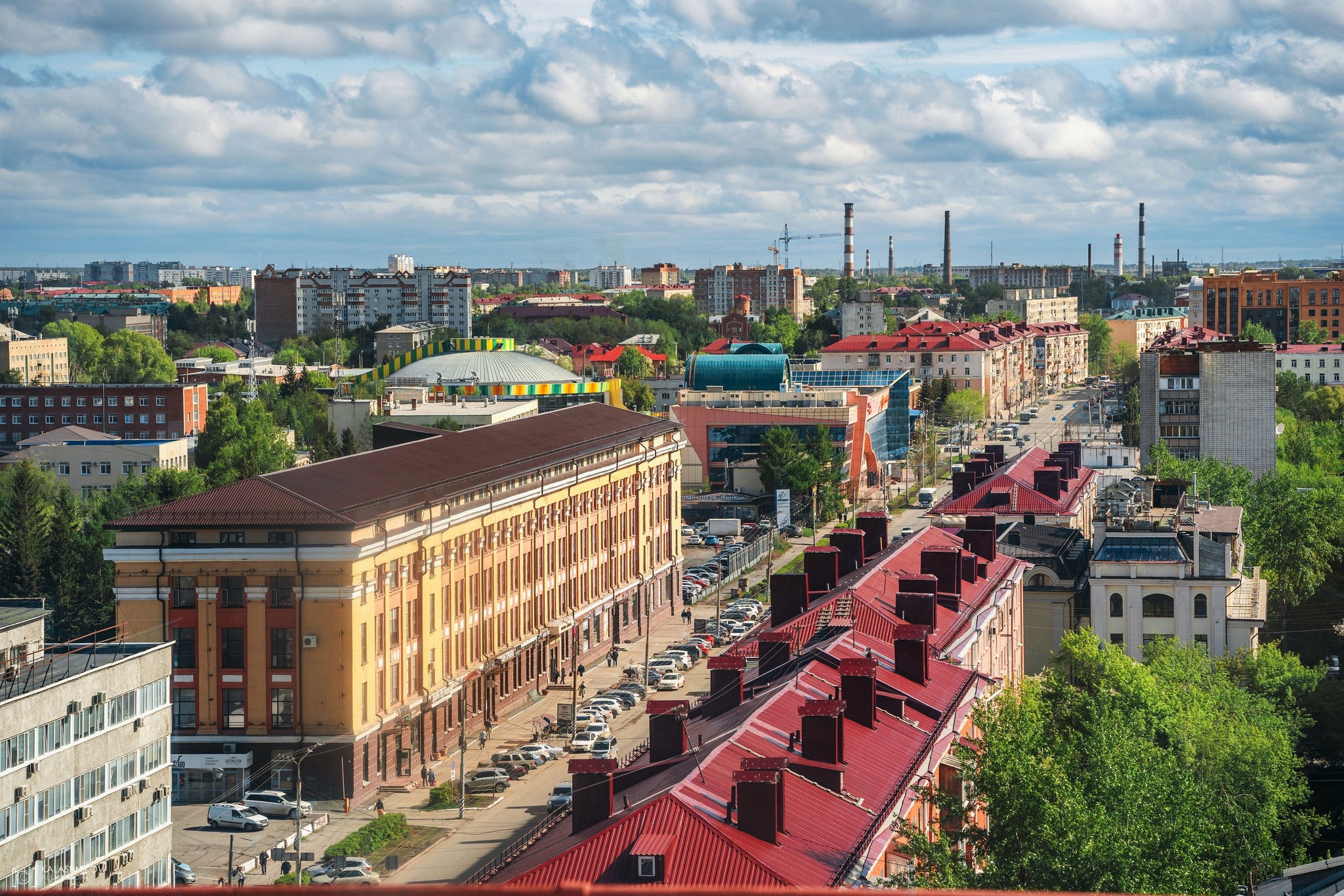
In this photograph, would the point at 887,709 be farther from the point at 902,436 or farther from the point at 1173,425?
the point at 902,436

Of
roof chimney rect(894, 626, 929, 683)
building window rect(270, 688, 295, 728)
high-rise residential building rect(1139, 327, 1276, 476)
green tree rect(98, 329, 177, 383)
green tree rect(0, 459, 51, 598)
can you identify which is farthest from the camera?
green tree rect(98, 329, 177, 383)

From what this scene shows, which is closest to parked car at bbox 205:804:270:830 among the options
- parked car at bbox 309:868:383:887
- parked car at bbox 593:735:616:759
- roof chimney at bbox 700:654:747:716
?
parked car at bbox 309:868:383:887

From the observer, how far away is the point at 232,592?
45.0 metres

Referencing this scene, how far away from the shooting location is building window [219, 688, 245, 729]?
44.9m

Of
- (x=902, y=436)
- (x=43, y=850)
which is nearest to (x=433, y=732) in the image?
(x=43, y=850)

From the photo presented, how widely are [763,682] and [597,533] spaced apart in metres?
30.9

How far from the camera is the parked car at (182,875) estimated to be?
36688 mm

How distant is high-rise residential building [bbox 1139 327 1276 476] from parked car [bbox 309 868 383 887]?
58.9 meters

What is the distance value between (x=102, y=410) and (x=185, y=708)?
81083 millimetres

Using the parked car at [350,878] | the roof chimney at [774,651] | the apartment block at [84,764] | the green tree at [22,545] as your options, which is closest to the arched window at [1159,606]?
the roof chimney at [774,651]

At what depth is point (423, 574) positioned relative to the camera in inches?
1917

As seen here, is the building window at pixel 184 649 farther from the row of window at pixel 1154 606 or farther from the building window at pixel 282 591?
the row of window at pixel 1154 606

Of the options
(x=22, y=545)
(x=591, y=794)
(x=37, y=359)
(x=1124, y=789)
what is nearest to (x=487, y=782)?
(x=591, y=794)

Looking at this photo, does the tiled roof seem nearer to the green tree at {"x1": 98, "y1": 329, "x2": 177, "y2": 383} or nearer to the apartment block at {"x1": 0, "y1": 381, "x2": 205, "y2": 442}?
the apartment block at {"x1": 0, "y1": 381, "x2": 205, "y2": 442}
